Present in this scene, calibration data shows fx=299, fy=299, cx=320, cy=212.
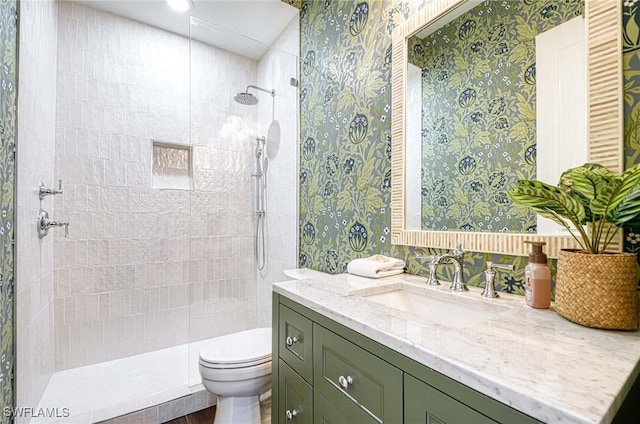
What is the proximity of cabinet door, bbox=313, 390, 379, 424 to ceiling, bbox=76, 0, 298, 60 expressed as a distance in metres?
2.35

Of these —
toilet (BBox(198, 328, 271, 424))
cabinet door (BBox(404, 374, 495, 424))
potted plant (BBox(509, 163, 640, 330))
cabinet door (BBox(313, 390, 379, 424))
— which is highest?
potted plant (BBox(509, 163, 640, 330))

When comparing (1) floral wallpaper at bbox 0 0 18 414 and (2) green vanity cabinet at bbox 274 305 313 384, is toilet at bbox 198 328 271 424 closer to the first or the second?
(2) green vanity cabinet at bbox 274 305 313 384

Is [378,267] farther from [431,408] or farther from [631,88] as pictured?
[631,88]

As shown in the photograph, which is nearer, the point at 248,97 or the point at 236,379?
the point at 236,379

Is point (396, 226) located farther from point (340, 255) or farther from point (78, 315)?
point (78, 315)

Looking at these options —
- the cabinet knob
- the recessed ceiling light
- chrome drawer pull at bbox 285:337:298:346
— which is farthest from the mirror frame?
the recessed ceiling light

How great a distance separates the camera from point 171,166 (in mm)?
2541

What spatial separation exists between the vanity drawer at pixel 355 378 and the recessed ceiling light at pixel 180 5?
2419mm

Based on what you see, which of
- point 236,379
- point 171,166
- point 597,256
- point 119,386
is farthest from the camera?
point 171,166

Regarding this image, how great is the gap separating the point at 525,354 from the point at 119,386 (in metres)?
2.32

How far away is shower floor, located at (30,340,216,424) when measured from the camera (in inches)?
66.2

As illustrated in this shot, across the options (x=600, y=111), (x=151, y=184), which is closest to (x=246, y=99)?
(x=151, y=184)

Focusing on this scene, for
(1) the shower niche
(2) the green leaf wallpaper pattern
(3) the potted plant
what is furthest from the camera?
(1) the shower niche

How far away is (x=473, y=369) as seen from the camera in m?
0.54
